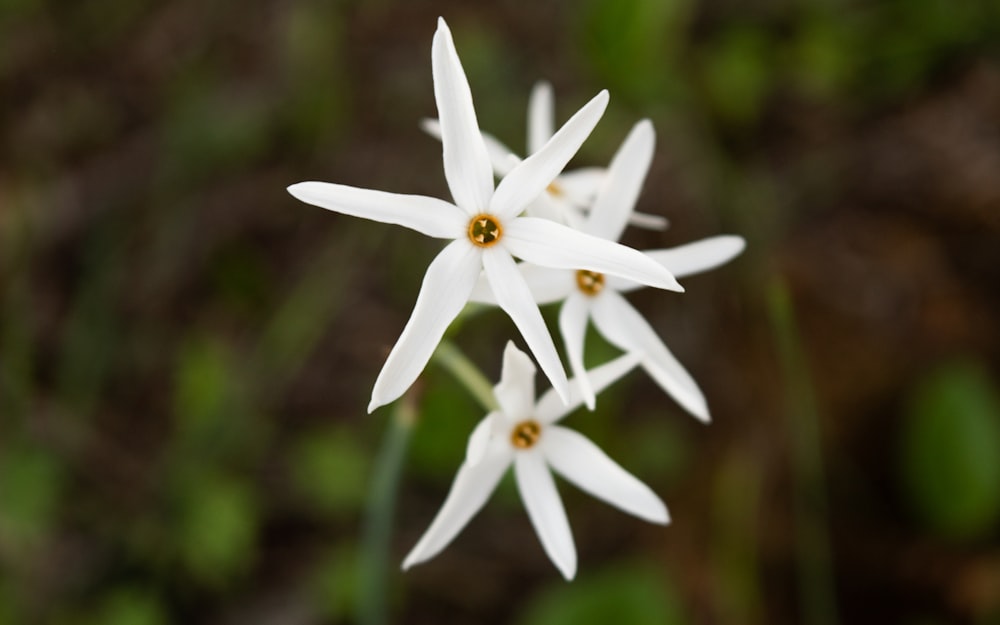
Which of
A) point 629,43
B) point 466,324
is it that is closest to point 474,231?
point 466,324

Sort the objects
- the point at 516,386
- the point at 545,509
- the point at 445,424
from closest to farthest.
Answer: the point at 516,386
the point at 545,509
the point at 445,424

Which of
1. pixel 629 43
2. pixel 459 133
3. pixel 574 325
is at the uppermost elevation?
pixel 629 43

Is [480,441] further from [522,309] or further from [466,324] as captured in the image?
[466,324]

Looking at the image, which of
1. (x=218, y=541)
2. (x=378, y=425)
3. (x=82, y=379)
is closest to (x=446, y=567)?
(x=378, y=425)

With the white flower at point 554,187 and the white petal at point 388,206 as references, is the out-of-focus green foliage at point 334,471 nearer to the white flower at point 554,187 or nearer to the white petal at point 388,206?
the white flower at point 554,187

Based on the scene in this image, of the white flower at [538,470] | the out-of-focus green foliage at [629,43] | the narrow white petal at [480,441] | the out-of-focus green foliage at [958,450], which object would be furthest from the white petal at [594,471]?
the out-of-focus green foliage at [629,43]

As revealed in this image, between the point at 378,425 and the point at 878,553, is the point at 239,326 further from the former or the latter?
the point at 878,553
